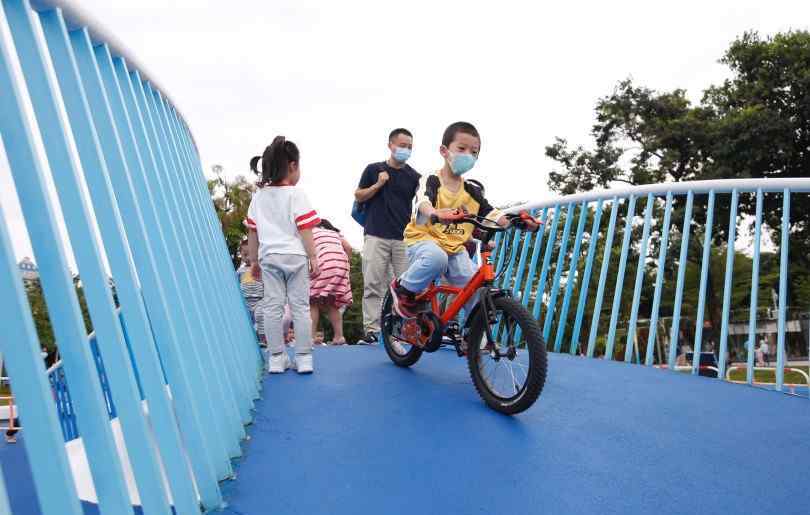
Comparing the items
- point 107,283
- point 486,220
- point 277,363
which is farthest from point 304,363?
point 107,283

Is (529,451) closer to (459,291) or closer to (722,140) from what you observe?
(459,291)

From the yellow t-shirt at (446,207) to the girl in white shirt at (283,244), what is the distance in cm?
69

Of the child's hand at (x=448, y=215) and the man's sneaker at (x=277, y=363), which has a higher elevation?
the child's hand at (x=448, y=215)

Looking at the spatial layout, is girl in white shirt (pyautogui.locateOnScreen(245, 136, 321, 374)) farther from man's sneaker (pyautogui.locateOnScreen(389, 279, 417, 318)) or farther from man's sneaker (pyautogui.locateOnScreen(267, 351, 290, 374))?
man's sneaker (pyautogui.locateOnScreen(389, 279, 417, 318))

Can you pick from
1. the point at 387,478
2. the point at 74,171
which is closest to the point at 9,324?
the point at 74,171

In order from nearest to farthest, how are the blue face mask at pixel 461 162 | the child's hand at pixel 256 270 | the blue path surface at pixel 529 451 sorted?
the blue path surface at pixel 529 451 → the blue face mask at pixel 461 162 → the child's hand at pixel 256 270

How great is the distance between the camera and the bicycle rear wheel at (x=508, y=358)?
Result: 2.68m

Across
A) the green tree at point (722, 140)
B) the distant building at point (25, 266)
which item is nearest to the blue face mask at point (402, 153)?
the distant building at point (25, 266)

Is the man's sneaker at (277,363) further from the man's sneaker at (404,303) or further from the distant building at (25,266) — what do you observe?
the distant building at (25,266)

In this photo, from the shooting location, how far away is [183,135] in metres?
3.30

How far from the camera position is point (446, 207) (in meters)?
3.71

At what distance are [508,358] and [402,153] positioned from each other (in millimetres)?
2802

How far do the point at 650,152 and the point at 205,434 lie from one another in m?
24.3

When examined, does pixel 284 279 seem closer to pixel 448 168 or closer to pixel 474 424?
pixel 448 168
